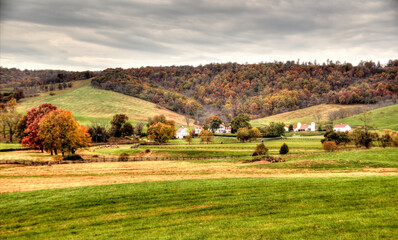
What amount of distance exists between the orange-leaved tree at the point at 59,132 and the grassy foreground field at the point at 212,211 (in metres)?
39.2

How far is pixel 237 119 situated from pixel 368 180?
97.6 meters

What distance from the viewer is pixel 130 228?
608 inches

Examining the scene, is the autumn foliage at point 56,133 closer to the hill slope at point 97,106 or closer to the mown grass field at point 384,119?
the hill slope at point 97,106

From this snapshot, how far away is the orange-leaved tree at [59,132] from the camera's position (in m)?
59.0

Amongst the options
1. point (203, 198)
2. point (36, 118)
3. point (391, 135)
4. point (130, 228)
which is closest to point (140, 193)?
point (203, 198)

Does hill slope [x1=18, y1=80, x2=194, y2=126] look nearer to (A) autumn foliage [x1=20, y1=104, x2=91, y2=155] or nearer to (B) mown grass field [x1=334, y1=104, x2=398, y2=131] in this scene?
(A) autumn foliage [x1=20, y1=104, x2=91, y2=155]

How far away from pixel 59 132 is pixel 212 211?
50.8 metres

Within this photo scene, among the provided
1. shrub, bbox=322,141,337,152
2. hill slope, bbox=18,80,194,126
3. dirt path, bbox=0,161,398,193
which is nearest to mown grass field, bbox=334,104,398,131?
shrub, bbox=322,141,337,152

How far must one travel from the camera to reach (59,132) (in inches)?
2335

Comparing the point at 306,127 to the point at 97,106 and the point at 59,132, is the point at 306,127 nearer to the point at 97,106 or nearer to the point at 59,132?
the point at 97,106

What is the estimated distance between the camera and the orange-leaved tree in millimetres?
59031

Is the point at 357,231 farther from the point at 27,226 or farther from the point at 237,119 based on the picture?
the point at 237,119

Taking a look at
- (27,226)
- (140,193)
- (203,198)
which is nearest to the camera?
(27,226)

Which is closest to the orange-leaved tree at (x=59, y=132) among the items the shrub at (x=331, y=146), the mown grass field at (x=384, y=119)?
the shrub at (x=331, y=146)
